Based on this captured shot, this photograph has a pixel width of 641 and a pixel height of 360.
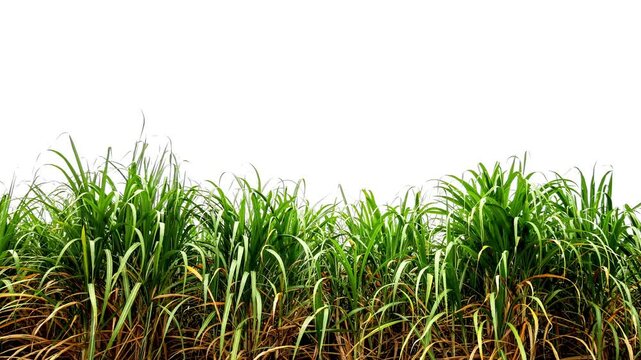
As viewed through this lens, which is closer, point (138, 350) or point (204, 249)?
point (138, 350)

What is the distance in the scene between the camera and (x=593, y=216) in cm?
260

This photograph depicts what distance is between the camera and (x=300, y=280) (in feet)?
8.38

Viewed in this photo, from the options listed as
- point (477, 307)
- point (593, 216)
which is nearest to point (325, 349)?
point (477, 307)

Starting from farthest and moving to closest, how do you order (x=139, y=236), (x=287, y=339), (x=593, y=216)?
1. (x=593, y=216)
2. (x=287, y=339)
3. (x=139, y=236)

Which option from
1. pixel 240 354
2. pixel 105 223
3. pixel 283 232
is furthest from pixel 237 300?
pixel 105 223

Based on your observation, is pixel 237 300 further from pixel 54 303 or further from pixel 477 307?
pixel 477 307

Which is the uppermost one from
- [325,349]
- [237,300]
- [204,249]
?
[204,249]

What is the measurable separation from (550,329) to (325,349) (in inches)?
36.5

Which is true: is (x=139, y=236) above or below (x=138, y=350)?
above

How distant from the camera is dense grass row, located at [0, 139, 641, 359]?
2301 millimetres

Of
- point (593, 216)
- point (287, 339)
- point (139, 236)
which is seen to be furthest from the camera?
point (593, 216)

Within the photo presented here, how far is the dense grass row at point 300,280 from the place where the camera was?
7.55 ft

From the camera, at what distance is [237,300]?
2.28 meters

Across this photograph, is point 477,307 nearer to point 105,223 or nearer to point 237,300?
point 237,300
